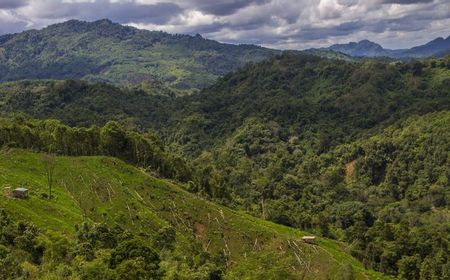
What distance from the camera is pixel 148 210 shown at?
85.2 m

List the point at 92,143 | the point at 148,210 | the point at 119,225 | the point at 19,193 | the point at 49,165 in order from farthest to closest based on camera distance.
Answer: the point at 92,143
the point at 49,165
the point at 148,210
the point at 119,225
the point at 19,193

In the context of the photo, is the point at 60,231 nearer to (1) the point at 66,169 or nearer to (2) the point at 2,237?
(2) the point at 2,237

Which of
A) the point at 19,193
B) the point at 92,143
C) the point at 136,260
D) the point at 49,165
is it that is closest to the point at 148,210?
the point at 49,165

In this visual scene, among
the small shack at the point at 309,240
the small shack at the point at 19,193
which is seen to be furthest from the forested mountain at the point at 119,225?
the small shack at the point at 309,240

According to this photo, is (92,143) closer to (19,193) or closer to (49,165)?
(49,165)

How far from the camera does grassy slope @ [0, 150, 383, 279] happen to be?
3091 inches

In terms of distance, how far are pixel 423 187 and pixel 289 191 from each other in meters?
49.6

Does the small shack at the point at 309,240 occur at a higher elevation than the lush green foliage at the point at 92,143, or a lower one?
lower

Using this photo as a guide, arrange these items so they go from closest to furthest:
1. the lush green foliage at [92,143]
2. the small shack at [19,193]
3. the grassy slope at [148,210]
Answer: the small shack at [19,193]
the grassy slope at [148,210]
the lush green foliage at [92,143]

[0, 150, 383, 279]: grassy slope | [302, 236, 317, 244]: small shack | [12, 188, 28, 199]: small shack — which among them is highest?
[12, 188, 28, 199]: small shack

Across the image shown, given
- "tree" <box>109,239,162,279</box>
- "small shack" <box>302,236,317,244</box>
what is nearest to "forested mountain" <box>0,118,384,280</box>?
"tree" <box>109,239,162,279</box>

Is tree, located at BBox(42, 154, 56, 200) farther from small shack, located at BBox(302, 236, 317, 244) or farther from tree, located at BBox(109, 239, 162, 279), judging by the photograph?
small shack, located at BBox(302, 236, 317, 244)

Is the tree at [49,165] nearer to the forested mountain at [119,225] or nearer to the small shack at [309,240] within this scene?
the forested mountain at [119,225]

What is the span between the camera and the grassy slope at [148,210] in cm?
7850
